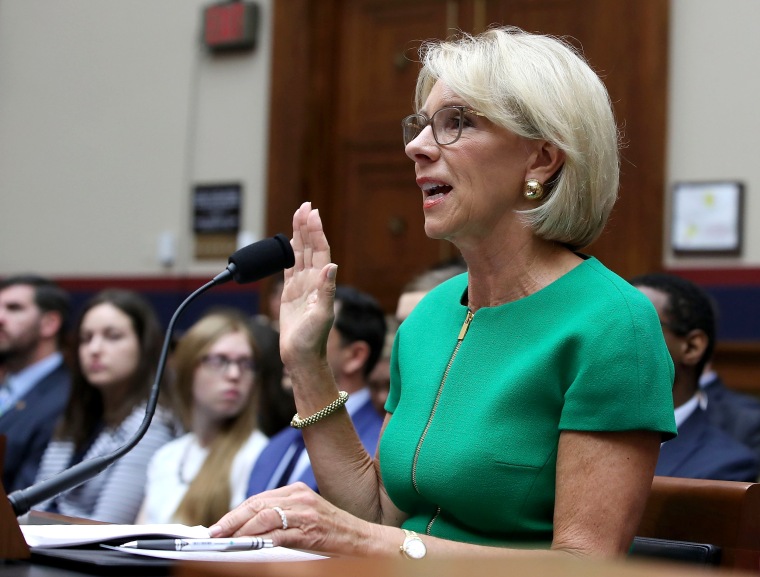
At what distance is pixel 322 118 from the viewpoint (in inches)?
221

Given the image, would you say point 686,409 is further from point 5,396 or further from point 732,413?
point 5,396

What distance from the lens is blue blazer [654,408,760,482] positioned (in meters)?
2.44

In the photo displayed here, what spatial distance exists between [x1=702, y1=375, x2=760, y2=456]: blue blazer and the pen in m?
2.25

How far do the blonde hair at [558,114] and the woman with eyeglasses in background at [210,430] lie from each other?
1593 millimetres

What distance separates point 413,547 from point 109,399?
8.02 ft

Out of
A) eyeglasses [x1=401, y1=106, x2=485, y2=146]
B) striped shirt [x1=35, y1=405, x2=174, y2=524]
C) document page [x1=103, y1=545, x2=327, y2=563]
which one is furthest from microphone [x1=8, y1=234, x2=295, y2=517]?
striped shirt [x1=35, y1=405, x2=174, y2=524]

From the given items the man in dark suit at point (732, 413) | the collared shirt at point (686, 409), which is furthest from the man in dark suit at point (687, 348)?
the man in dark suit at point (732, 413)

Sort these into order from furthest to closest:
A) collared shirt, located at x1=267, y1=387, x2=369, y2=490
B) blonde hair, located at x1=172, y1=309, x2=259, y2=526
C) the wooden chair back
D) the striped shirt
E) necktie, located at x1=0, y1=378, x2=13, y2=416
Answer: necktie, located at x1=0, y1=378, x2=13, y2=416 < the striped shirt < blonde hair, located at x1=172, y1=309, x2=259, y2=526 < collared shirt, located at x1=267, y1=387, x2=369, y2=490 < the wooden chair back

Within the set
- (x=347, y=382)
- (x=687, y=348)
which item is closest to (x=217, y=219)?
(x=347, y=382)

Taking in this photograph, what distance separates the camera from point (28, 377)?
171 inches

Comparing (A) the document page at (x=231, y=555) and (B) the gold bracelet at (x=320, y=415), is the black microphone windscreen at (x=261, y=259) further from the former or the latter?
(A) the document page at (x=231, y=555)

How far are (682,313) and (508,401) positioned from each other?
1.30 metres

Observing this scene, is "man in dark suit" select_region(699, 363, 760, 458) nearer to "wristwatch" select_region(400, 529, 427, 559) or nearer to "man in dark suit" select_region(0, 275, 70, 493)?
"wristwatch" select_region(400, 529, 427, 559)

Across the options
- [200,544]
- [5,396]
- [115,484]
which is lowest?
[115,484]
